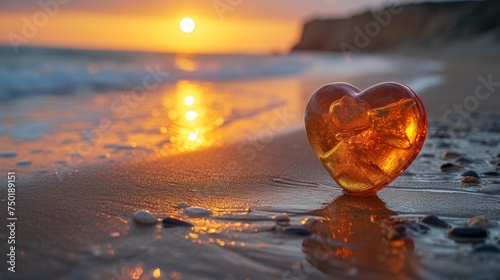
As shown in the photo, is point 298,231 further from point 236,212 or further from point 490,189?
point 490,189

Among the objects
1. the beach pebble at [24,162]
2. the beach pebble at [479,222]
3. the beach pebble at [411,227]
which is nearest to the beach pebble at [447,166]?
the beach pebble at [479,222]

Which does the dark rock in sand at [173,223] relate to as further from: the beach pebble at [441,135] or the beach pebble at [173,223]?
the beach pebble at [441,135]

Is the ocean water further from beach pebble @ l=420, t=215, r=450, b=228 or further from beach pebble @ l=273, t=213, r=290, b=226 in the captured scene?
beach pebble @ l=420, t=215, r=450, b=228

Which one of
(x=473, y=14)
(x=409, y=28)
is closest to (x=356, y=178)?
(x=473, y=14)

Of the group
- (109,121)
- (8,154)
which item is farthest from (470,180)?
(109,121)

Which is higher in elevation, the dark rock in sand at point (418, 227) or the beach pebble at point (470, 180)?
the beach pebble at point (470, 180)
